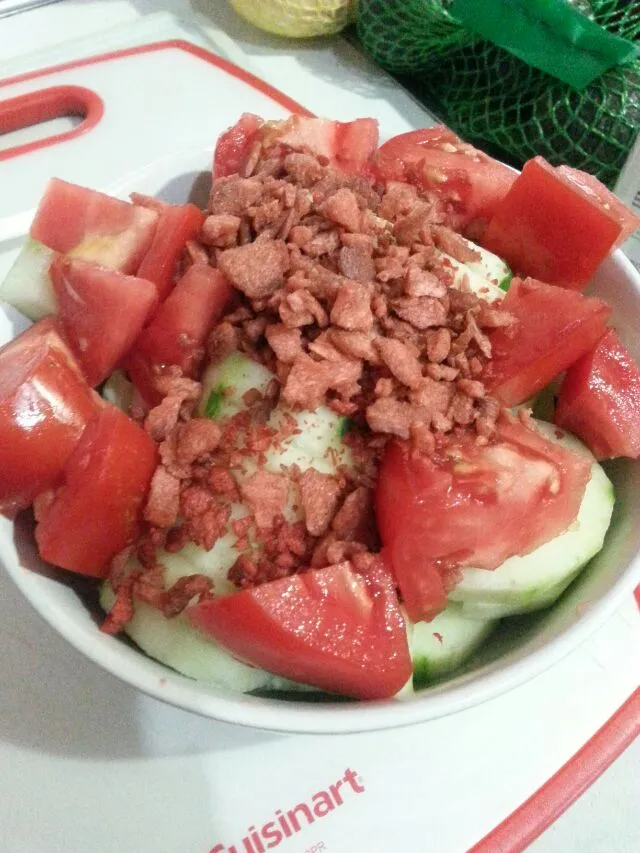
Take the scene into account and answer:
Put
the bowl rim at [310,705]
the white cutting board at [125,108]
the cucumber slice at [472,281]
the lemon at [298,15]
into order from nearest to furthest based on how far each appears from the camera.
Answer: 1. the bowl rim at [310,705]
2. the cucumber slice at [472,281]
3. the white cutting board at [125,108]
4. the lemon at [298,15]

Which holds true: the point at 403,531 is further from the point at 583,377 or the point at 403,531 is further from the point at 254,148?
the point at 254,148

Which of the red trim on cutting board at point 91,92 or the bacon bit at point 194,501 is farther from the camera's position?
the red trim on cutting board at point 91,92

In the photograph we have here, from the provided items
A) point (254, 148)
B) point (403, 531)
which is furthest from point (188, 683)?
point (254, 148)

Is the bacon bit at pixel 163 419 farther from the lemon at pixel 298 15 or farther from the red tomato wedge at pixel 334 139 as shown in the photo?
the lemon at pixel 298 15

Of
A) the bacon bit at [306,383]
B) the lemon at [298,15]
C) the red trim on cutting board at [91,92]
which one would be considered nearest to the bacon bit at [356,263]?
the bacon bit at [306,383]

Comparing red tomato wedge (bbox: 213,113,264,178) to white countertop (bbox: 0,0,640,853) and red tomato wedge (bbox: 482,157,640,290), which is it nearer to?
red tomato wedge (bbox: 482,157,640,290)

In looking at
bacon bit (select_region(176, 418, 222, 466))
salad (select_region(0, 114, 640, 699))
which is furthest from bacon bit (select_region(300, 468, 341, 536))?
bacon bit (select_region(176, 418, 222, 466))

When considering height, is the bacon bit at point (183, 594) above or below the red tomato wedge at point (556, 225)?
below
